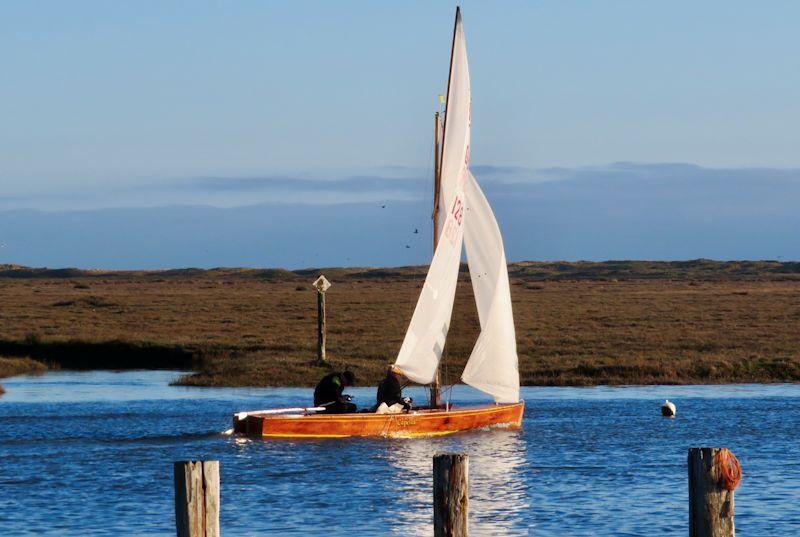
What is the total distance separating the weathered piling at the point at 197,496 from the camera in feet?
42.5

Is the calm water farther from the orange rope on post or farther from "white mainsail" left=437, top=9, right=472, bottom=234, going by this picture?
the orange rope on post

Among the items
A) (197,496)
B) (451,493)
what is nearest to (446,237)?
(451,493)

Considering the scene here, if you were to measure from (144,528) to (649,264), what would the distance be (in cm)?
17544

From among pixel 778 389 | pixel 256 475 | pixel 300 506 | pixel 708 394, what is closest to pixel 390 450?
pixel 256 475

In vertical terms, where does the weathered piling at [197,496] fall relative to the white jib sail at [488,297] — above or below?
below

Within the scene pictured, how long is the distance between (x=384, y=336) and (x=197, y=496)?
43.1 meters

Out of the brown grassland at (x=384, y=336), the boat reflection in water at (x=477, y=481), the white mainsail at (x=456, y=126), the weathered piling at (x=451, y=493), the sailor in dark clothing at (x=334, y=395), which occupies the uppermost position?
the white mainsail at (x=456, y=126)

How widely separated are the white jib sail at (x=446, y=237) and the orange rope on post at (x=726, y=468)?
17815mm

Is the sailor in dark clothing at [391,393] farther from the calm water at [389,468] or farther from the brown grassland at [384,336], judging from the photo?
the brown grassland at [384,336]

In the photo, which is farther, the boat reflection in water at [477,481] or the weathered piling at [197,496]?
the boat reflection in water at [477,481]

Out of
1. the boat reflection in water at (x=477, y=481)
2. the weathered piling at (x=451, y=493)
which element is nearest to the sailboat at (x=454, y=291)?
the boat reflection in water at (x=477, y=481)

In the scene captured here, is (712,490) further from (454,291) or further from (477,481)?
(454,291)

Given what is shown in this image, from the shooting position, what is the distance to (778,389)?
4066 centimetres

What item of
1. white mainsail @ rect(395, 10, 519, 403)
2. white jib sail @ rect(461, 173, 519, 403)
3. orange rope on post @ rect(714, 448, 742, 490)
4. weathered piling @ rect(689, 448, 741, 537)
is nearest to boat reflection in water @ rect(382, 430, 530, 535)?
white jib sail @ rect(461, 173, 519, 403)
